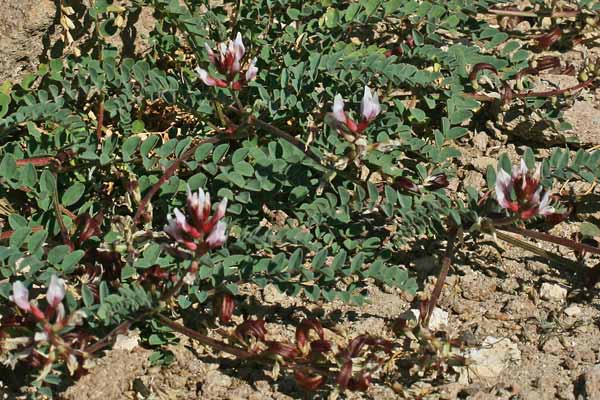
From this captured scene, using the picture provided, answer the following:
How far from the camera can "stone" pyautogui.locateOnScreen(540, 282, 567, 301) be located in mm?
3625

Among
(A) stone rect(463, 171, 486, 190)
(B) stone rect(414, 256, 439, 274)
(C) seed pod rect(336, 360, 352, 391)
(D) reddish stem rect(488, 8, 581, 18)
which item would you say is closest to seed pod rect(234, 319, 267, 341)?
(C) seed pod rect(336, 360, 352, 391)

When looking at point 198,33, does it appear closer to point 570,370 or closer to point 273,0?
point 273,0

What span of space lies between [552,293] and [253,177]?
123 centimetres

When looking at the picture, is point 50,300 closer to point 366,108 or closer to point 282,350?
point 282,350

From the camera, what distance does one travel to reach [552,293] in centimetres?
362

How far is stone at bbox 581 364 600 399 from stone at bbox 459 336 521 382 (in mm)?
240

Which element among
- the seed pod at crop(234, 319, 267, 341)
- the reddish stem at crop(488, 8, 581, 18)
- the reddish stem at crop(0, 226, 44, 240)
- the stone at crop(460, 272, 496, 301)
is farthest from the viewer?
the reddish stem at crop(488, 8, 581, 18)

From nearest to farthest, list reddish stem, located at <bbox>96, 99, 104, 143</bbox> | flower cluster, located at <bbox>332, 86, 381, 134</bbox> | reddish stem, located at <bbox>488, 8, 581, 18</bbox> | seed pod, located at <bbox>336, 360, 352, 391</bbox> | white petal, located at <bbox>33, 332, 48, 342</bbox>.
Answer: white petal, located at <bbox>33, 332, 48, 342</bbox> < seed pod, located at <bbox>336, 360, 352, 391</bbox> < flower cluster, located at <bbox>332, 86, 381, 134</bbox> < reddish stem, located at <bbox>96, 99, 104, 143</bbox> < reddish stem, located at <bbox>488, 8, 581, 18</bbox>

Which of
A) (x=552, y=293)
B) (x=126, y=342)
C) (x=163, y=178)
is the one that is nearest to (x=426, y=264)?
(x=552, y=293)

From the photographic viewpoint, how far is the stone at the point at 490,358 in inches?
132

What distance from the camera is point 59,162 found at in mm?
3680

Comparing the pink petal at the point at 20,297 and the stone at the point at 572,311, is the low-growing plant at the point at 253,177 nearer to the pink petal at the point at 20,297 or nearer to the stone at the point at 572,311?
the pink petal at the point at 20,297

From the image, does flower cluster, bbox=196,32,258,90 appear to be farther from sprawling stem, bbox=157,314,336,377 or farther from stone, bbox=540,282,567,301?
stone, bbox=540,282,567,301

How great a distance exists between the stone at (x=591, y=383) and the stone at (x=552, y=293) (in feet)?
1.25
